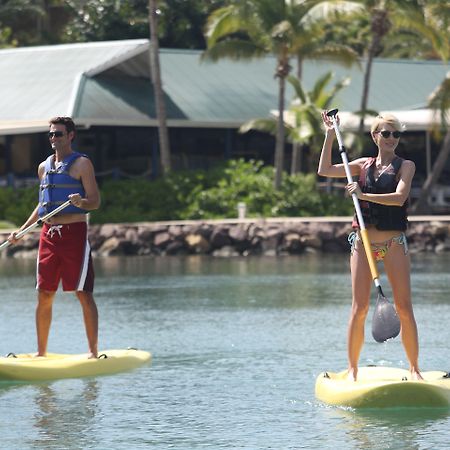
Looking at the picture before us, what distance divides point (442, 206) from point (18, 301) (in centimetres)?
1790

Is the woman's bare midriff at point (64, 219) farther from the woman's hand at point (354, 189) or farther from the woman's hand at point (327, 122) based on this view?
the woman's hand at point (354, 189)

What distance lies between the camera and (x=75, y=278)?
11078 millimetres

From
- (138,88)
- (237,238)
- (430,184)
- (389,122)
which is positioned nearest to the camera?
(389,122)

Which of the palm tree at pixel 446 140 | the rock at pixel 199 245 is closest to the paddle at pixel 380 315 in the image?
the rock at pixel 199 245

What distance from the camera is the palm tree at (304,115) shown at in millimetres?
32875

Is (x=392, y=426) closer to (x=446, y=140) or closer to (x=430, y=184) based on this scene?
(x=430, y=184)

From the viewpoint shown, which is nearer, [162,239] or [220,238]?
[220,238]

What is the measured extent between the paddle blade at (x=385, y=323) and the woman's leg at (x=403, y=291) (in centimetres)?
23

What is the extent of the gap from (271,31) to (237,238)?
5685 millimetres

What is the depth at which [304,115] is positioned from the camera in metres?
32.9

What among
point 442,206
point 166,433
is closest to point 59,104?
point 442,206

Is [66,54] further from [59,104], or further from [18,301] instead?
[18,301]

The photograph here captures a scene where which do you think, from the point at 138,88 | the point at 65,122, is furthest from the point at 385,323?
the point at 138,88

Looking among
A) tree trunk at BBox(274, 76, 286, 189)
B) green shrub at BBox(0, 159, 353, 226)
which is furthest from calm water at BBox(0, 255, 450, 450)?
tree trunk at BBox(274, 76, 286, 189)
